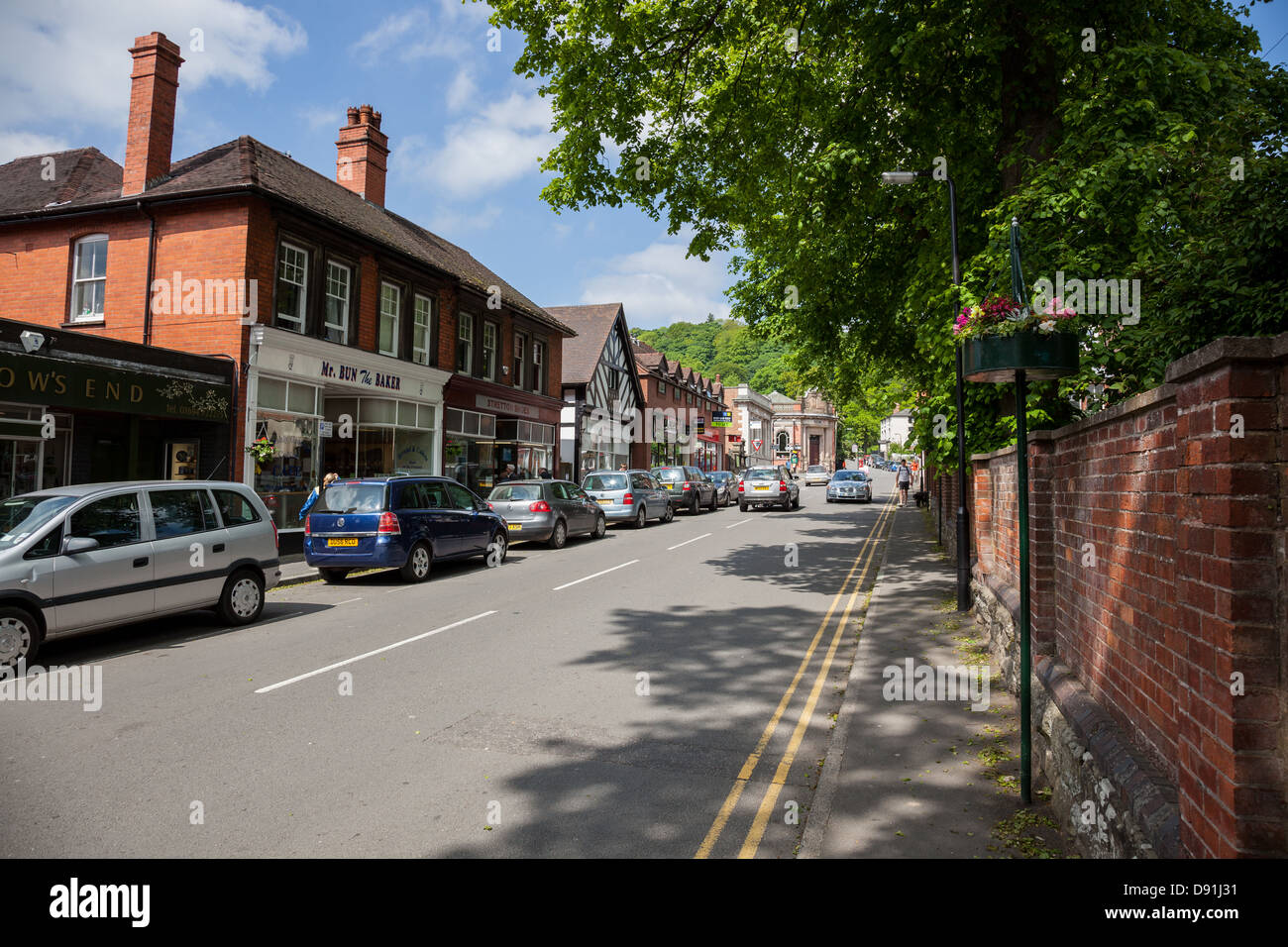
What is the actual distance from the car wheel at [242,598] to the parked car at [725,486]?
2606cm

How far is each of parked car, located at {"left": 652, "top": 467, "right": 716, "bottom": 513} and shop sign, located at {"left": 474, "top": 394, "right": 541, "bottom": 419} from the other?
18.0 ft

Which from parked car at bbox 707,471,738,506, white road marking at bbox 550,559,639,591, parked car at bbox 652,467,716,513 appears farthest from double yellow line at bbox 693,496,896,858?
parked car at bbox 707,471,738,506

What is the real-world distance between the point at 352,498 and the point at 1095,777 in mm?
11839

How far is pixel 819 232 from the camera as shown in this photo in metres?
13.5

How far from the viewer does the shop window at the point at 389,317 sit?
2067 centimetres

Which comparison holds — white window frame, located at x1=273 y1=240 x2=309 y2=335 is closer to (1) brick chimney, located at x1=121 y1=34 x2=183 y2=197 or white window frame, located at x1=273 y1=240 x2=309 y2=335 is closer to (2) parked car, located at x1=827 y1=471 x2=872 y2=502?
(1) brick chimney, located at x1=121 y1=34 x2=183 y2=197

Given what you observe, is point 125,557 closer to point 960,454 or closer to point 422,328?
point 960,454

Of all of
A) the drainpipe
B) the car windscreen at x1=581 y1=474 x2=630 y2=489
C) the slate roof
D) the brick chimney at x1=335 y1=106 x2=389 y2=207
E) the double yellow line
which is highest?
the brick chimney at x1=335 y1=106 x2=389 y2=207

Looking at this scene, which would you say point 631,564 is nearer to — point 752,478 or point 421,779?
point 421,779

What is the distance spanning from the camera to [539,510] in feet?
60.8

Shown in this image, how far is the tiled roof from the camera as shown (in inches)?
1454

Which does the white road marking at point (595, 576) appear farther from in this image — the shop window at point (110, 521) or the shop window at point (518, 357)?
the shop window at point (518, 357)

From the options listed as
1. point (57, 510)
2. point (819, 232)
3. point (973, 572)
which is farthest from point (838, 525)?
point (57, 510)

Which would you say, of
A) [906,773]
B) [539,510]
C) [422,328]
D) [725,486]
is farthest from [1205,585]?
[725,486]
